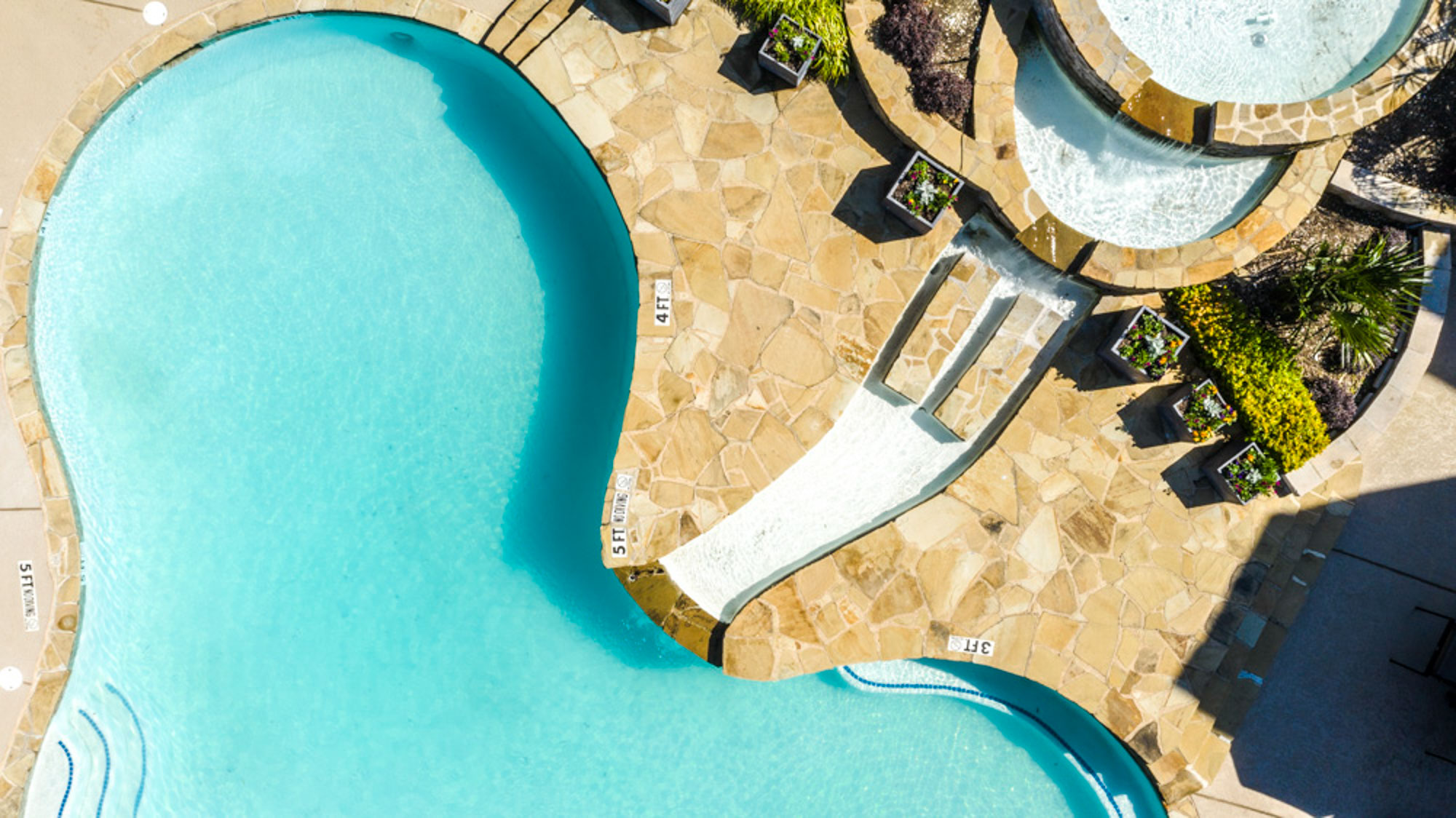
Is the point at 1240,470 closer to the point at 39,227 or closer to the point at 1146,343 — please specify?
the point at 1146,343

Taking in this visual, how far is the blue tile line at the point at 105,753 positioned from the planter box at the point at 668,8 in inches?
402

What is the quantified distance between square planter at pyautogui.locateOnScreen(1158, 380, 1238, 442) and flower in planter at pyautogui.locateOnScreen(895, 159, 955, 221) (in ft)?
11.4

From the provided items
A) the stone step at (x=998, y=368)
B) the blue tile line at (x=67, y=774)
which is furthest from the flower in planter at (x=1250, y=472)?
the blue tile line at (x=67, y=774)

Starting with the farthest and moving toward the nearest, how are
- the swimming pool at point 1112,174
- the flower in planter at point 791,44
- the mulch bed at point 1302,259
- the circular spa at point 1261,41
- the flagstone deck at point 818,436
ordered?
the mulch bed at point 1302,259
the circular spa at point 1261,41
the swimming pool at point 1112,174
the flagstone deck at point 818,436
the flower in planter at point 791,44

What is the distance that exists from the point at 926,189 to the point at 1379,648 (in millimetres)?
7795

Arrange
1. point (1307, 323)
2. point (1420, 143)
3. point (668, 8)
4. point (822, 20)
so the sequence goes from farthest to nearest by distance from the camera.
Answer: point (1420, 143) < point (1307, 323) < point (822, 20) < point (668, 8)

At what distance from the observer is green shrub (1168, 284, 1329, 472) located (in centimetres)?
998

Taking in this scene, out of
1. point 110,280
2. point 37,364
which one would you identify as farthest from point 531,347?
point 37,364

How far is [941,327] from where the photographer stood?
33.2ft

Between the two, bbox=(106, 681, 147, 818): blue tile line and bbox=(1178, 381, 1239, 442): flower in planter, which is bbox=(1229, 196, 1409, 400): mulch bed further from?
bbox=(106, 681, 147, 818): blue tile line

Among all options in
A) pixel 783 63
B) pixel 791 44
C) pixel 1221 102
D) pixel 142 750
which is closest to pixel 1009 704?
pixel 1221 102

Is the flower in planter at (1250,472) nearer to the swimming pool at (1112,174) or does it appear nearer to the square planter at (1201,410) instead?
the square planter at (1201,410)

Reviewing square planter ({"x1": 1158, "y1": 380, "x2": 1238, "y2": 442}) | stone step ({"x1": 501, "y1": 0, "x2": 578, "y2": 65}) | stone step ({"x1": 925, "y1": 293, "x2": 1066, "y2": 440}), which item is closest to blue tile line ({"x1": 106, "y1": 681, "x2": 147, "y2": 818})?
stone step ({"x1": 501, "y1": 0, "x2": 578, "y2": 65})

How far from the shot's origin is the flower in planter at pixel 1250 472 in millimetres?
10008
